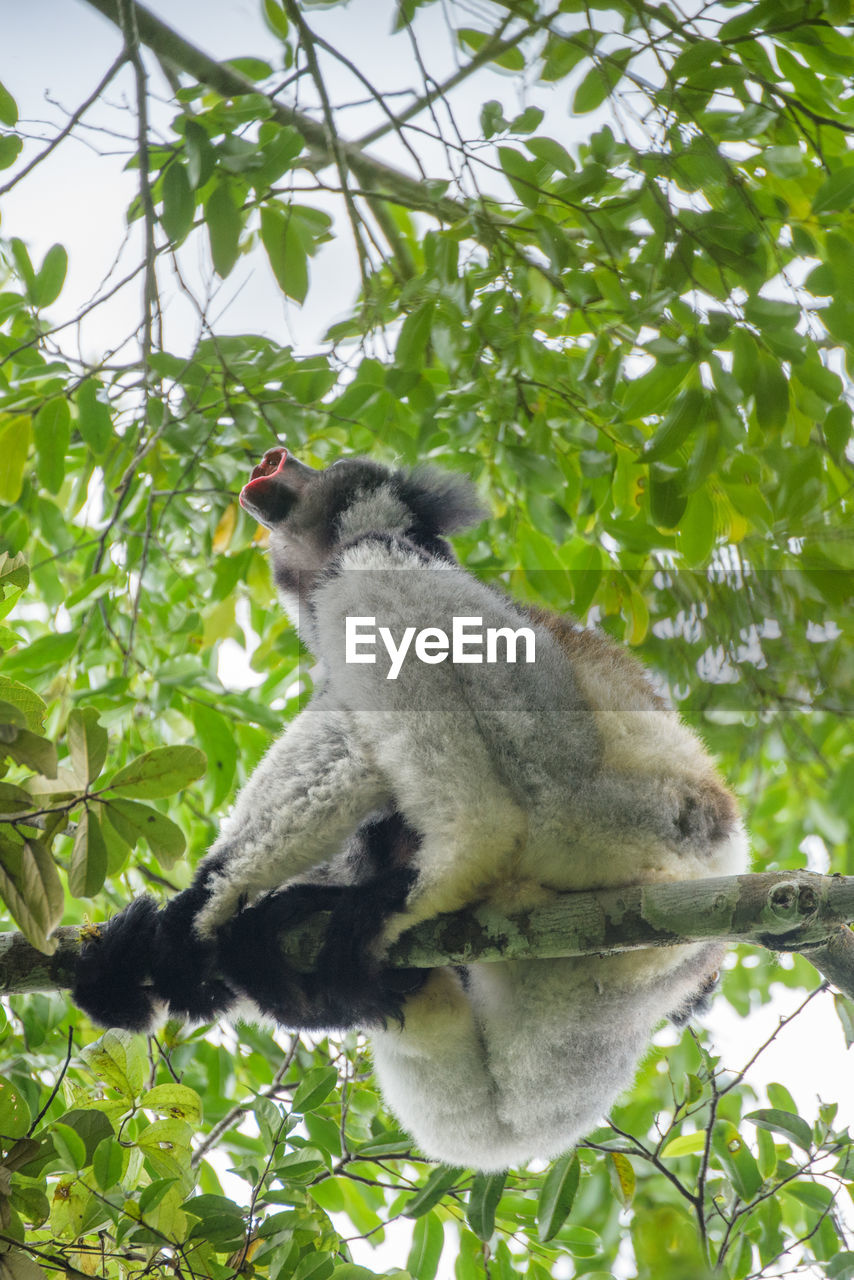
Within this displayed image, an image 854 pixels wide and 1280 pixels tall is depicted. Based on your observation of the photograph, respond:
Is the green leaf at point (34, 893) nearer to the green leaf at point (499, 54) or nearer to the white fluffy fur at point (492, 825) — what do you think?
the white fluffy fur at point (492, 825)

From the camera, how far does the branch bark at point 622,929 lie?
211 centimetres

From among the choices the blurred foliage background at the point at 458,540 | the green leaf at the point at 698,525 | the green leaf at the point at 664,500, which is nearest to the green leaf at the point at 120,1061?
the blurred foliage background at the point at 458,540

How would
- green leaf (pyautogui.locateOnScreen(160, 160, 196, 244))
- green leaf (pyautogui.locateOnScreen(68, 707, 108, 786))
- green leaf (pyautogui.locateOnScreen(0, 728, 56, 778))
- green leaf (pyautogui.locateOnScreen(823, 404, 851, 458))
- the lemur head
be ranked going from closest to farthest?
green leaf (pyautogui.locateOnScreen(0, 728, 56, 778)), green leaf (pyautogui.locateOnScreen(68, 707, 108, 786)), green leaf (pyautogui.locateOnScreen(823, 404, 851, 458)), green leaf (pyautogui.locateOnScreen(160, 160, 196, 244)), the lemur head

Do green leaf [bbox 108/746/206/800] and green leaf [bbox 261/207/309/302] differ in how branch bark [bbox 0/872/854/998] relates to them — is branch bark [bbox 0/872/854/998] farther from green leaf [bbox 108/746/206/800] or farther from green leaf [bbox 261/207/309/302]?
green leaf [bbox 261/207/309/302]

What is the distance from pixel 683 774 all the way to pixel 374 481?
1.61 m

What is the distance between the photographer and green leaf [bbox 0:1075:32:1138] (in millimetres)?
2266

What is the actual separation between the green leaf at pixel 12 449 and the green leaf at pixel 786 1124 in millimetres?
3511

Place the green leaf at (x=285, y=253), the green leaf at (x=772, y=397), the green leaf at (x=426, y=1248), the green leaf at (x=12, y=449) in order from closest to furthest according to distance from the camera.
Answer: the green leaf at (x=772, y=397), the green leaf at (x=426, y=1248), the green leaf at (x=285, y=253), the green leaf at (x=12, y=449)

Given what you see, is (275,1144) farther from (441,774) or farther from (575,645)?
(575,645)

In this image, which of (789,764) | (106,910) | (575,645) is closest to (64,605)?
(106,910)

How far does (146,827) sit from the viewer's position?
210 cm

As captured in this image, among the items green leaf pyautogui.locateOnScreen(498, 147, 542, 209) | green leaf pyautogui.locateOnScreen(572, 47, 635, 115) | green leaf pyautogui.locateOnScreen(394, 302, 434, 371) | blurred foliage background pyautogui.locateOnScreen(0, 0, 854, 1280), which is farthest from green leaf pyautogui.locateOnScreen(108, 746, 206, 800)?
green leaf pyautogui.locateOnScreen(572, 47, 635, 115)

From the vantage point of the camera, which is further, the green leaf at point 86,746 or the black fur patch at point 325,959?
the black fur patch at point 325,959

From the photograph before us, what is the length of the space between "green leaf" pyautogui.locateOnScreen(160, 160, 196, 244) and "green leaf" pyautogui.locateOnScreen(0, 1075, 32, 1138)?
101 inches
